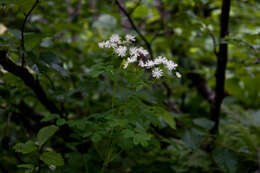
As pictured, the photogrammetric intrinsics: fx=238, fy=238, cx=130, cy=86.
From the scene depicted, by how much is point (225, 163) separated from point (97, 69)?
671 millimetres

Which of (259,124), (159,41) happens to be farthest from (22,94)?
(259,124)

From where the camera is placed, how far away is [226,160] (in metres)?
1.00

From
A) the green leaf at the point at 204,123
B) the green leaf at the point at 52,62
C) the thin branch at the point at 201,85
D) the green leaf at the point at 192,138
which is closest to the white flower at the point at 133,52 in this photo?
the green leaf at the point at 52,62

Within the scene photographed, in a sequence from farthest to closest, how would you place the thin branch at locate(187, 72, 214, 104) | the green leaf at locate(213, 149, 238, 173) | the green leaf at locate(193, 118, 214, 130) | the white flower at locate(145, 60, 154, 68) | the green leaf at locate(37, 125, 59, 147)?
the thin branch at locate(187, 72, 214, 104)
the green leaf at locate(193, 118, 214, 130)
the green leaf at locate(213, 149, 238, 173)
the green leaf at locate(37, 125, 59, 147)
the white flower at locate(145, 60, 154, 68)

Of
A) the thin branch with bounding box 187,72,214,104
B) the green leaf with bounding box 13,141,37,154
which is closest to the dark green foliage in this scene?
the green leaf with bounding box 13,141,37,154

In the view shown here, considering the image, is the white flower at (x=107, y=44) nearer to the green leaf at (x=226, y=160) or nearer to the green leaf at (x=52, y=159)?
the green leaf at (x=52, y=159)

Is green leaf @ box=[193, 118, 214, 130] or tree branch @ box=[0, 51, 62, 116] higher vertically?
tree branch @ box=[0, 51, 62, 116]

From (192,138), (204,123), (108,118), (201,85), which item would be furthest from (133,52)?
(201,85)

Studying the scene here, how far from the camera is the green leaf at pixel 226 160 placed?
969 millimetres

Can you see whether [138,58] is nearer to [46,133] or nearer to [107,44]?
[107,44]

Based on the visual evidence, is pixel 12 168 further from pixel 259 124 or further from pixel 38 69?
pixel 259 124

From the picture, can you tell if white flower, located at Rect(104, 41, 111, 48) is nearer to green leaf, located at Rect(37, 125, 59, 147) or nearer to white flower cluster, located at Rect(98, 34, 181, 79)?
white flower cluster, located at Rect(98, 34, 181, 79)

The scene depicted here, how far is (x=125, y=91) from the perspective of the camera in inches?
33.9

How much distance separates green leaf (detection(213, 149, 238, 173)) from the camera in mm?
969
